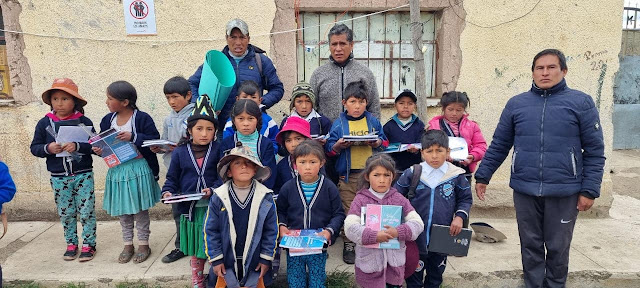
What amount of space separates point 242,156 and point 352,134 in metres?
1.07

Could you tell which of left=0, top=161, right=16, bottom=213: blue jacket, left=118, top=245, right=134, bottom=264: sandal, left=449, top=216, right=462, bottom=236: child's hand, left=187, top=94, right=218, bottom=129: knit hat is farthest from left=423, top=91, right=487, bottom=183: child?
left=0, top=161, right=16, bottom=213: blue jacket

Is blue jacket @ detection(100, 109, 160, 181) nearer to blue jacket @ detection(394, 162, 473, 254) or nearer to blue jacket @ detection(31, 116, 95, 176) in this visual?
blue jacket @ detection(31, 116, 95, 176)

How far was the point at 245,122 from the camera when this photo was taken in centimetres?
297

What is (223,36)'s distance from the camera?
14.6 feet

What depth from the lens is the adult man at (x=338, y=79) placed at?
3.52 m

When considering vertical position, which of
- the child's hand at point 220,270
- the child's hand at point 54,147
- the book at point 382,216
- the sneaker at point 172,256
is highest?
the child's hand at point 54,147

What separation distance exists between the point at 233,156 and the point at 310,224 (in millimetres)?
731

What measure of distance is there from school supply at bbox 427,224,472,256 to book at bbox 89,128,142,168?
244cm

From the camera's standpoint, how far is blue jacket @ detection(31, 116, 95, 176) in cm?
329

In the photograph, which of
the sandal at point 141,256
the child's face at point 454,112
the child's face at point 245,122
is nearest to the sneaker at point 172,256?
the sandal at point 141,256

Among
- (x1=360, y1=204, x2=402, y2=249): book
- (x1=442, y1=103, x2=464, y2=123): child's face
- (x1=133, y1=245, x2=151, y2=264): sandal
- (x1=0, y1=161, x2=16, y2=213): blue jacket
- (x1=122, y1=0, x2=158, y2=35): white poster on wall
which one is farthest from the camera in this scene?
(x1=122, y1=0, x2=158, y2=35): white poster on wall

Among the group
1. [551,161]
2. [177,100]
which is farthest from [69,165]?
[551,161]

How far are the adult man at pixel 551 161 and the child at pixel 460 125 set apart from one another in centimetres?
34

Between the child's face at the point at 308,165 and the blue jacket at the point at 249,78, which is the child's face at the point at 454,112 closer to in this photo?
the child's face at the point at 308,165
